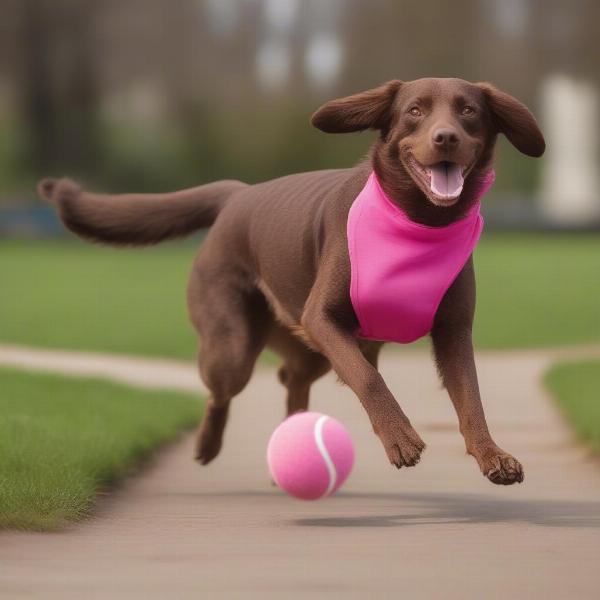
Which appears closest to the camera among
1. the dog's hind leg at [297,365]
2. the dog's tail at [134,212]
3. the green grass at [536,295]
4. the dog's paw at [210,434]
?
the dog's paw at [210,434]

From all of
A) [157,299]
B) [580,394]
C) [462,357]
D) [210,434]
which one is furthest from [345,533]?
[157,299]

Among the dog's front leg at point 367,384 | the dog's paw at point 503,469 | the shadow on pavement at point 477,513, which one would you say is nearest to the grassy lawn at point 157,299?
the shadow on pavement at point 477,513

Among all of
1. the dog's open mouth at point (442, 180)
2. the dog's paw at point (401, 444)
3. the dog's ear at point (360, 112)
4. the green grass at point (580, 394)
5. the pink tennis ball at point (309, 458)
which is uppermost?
the dog's ear at point (360, 112)

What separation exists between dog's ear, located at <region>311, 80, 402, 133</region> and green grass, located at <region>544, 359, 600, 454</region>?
252 cm

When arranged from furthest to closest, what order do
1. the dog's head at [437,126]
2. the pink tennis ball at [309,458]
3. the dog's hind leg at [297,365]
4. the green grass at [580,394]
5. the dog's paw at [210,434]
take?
the green grass at [580,394] → the dog's hind leg at [297,365] → the dog's paw at [210,434] → the pink tennis ball at [309,458] → the dog's head at [437,126]

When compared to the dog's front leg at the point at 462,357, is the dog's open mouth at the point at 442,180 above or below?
above

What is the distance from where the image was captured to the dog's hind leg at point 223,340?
6.88m

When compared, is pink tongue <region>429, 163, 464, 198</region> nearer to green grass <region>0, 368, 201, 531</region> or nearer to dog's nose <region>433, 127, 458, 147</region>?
dog's nose <region>433, 127, 458, 147</region>

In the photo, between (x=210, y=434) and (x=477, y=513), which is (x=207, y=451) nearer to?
(x=210, y=434)

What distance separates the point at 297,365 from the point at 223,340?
0.50 m

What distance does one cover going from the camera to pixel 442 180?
5656mm

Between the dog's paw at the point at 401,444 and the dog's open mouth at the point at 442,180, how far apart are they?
844mm

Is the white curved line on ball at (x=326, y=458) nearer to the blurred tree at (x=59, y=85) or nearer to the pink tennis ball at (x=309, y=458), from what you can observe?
the pink tennis ball at (x=309, y=458)

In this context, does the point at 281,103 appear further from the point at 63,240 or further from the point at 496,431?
the point at 496,431
